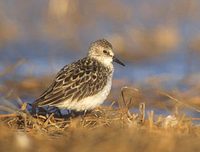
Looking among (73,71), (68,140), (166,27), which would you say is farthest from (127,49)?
(68,140)

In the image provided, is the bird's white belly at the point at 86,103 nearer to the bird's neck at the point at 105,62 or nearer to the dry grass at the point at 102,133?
the dry grass at the point at 102,133

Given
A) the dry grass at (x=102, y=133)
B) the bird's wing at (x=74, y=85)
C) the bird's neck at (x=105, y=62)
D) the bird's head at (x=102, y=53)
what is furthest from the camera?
the bird's head at (x=102, y=53)

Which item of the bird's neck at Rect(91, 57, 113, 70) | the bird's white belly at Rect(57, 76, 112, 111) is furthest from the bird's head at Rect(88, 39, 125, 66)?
the bird's white belly at Rect(57, 76, 112, 111)

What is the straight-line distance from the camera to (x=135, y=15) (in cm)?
1656

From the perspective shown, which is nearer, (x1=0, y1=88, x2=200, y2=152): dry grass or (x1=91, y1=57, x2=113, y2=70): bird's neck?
(x1=0, y1=88, x2=200, y2=152): dry grass

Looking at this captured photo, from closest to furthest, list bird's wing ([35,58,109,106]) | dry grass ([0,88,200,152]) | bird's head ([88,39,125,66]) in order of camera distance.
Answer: dry grass ([0,88,200,152]) → bird's wing ([35,58,109,106]) → bird's head ([88,39,125,66])

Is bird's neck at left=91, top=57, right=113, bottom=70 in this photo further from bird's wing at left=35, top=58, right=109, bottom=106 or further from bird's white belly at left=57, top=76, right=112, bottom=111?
bird's white belly at left=57, top=76, right=112, bottom=111

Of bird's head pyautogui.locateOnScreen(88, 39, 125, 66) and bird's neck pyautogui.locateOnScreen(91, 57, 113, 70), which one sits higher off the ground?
bird's head pyautogui.locateOnScreen(88, 39, 125, 66)

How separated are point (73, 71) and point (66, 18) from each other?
25.6 feet

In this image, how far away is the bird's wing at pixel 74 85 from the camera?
820 centimetres

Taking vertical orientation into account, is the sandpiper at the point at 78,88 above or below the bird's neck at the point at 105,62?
below

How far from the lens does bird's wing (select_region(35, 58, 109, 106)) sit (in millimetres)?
8203

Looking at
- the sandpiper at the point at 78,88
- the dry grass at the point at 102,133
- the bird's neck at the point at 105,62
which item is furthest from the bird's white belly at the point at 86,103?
the bird's neck at the point at 105,62

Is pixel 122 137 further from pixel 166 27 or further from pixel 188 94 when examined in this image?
pixel 166 27
